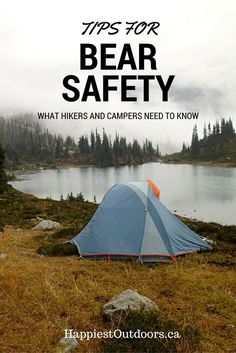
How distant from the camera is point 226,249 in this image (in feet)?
43.3

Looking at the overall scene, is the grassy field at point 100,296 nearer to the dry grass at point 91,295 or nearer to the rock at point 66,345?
the dry grass at point 91,295

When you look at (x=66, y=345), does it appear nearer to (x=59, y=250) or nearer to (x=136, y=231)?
(x=136, y=231)

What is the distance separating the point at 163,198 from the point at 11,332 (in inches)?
1992

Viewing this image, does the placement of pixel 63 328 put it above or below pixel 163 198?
above

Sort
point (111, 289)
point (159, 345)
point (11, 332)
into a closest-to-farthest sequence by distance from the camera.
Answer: point (159, 345), point (11, 332), point (111, 289)

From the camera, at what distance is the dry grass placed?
633 centimetres

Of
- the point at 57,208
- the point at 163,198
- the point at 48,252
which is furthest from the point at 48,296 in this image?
the point at 163,198

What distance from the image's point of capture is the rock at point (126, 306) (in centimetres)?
680

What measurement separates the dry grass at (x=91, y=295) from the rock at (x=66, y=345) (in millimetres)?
107

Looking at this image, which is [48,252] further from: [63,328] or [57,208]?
[57,208]

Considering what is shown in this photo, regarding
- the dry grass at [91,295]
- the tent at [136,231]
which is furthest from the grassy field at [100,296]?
the tent at [136,231]

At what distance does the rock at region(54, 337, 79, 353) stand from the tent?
5.50 m

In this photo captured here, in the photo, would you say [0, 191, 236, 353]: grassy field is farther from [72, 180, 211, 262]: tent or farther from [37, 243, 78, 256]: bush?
[72, 180, 211, 262]: tent

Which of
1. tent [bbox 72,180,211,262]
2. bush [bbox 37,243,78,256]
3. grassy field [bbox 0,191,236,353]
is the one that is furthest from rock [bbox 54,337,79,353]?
bush [bbox 37,243,78,256]
